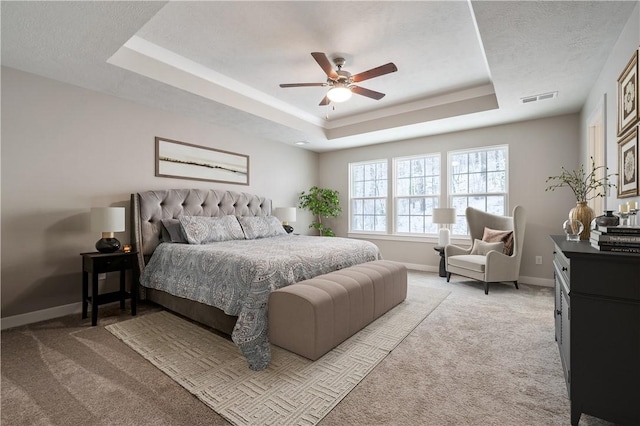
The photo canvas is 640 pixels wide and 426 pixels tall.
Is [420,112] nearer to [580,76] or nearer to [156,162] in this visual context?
[580,76]

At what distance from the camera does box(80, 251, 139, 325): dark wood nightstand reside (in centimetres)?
281

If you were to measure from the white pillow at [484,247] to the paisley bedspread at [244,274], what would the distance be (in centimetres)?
205

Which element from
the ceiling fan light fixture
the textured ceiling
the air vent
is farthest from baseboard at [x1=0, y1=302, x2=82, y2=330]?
the air vent

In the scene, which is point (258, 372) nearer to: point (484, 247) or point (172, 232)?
point (172, 232)

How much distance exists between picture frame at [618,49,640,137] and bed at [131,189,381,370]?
7.86 feet

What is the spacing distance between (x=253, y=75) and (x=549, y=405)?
13.1 feet

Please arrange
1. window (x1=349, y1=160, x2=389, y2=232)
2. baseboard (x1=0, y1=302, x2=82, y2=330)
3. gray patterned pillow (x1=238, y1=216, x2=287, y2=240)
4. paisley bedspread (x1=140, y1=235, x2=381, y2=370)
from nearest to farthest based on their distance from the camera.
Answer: paisley bedspread (x1=140, y1=235, x2=381, y2=370) → baseboard (x1=0, y1=302, x2=82, y2=330) → gray patterned pillow (x1=238, y1=216, x2=287, y2=240) → window (x1=349, y1=160, x2=389, y2=232)

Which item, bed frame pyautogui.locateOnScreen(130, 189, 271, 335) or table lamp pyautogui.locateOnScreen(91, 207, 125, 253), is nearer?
bed frame pyautogui.locateOnScreen(130, 189, 271, 335)

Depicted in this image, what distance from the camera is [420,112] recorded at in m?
4.46

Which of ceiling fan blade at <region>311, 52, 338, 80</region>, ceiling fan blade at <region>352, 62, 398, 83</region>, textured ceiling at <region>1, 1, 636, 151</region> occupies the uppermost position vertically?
textured ceiling at <region>1, 1, 636, 151</region>

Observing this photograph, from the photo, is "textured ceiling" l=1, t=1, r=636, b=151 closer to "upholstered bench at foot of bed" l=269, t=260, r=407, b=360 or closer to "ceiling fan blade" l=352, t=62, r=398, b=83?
"ceiling fan blade" l=352, t=62, r=398, b=83

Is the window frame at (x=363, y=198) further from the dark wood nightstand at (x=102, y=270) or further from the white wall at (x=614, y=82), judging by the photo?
the dark wood nightstand at (x=102, y=270)

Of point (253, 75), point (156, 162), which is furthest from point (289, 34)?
point (156, 162)

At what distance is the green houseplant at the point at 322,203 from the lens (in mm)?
6027
